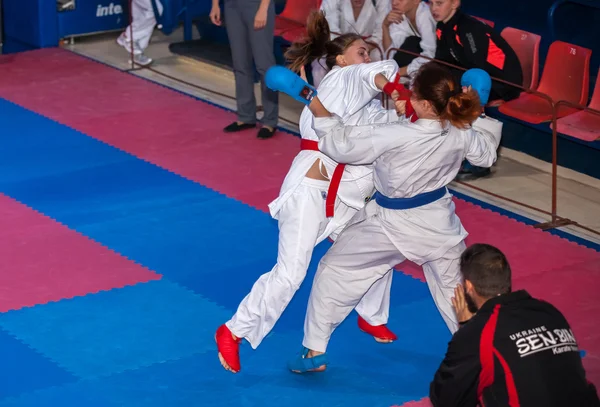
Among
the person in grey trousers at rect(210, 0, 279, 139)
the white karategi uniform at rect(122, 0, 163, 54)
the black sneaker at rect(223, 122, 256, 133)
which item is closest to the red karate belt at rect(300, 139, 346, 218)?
the person in grey trousers at rect(210, 0, 279, 139)

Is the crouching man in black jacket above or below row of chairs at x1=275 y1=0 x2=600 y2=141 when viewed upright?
above

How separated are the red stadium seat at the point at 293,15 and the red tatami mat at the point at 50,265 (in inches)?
183

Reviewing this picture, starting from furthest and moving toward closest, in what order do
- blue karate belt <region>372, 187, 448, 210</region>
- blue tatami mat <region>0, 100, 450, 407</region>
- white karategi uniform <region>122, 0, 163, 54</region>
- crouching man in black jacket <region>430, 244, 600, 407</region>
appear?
white karategi uniform <region>122, 0, 163, 54</region> < blue tatami mat <region>0, 100, 450, 407</region> < blue karate belt <region>372, 187, 448, 210</region> < crouching man in black jacket <region>430, 244, 600, 407</region>

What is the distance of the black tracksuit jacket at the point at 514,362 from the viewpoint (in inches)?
162

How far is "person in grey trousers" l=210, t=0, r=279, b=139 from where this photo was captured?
34.1 feet

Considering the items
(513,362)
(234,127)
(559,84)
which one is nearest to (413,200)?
(513,362)

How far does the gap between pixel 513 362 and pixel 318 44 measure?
2.88m

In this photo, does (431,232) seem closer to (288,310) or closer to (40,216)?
(288,310)

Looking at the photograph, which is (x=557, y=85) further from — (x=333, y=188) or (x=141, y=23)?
(x=141, y=23)

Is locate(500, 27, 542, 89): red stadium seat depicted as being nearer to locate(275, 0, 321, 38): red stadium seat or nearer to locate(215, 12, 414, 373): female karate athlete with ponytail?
locate(275, 0, 321, 38): red stadium seat

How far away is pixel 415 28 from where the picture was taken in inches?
417

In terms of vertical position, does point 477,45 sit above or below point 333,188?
below

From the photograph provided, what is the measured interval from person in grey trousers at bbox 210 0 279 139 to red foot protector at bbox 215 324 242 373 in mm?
4629

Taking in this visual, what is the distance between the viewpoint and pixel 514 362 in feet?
13.5
